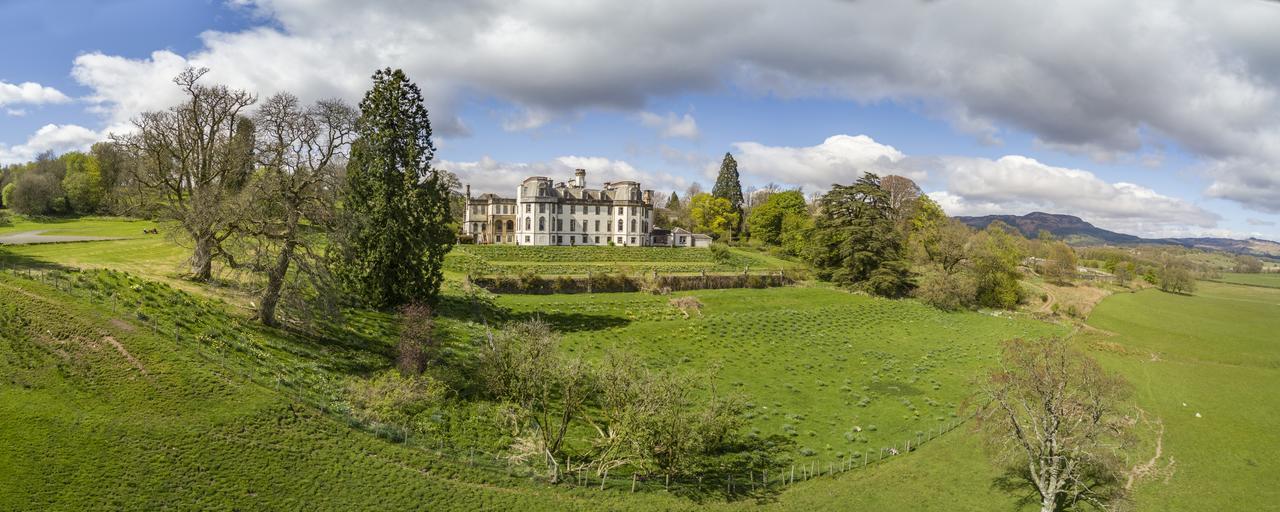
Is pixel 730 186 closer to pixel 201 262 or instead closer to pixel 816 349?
pixel 816 349

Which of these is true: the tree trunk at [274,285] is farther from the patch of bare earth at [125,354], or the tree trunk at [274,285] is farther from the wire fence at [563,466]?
the patch of bare earth at [125,354]

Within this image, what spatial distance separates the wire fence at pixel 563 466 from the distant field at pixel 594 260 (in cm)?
2999

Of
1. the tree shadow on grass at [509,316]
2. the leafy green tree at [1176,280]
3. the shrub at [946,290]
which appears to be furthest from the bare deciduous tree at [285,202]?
the leafy green tree at [1176,280]

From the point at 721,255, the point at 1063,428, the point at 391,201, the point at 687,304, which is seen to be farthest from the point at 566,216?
the point at 1063,428

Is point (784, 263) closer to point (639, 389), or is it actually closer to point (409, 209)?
point (409, 209)

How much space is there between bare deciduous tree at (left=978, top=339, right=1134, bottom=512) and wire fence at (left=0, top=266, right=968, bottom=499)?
4838 millimetres

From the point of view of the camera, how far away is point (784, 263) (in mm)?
79438

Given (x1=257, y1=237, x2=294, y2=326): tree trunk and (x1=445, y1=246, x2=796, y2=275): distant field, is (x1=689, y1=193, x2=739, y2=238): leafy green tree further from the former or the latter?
(x1=257, y1=237, x2=294, y2=326): tree trunk

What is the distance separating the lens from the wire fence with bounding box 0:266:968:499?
2084 centimetres

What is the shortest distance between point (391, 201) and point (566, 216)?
47223 mm

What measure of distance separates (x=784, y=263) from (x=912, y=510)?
60.8 m

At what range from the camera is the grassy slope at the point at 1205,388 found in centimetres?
2197

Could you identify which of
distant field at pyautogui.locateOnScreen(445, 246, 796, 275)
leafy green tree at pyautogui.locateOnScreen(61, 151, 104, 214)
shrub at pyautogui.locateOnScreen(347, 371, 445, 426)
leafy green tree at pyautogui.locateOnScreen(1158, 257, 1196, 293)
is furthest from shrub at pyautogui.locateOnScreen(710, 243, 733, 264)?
leafy green tree at pyautogui.locateOnScreen(61, 151, 104, 214)

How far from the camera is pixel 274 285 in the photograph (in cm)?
2711
